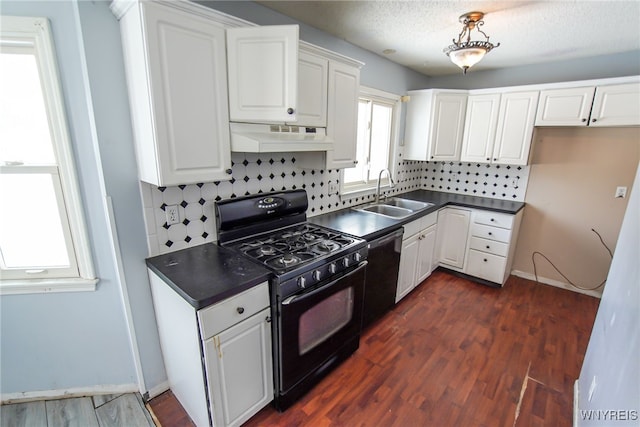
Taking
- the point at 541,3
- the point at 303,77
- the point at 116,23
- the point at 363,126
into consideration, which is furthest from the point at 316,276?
the point at 541,3

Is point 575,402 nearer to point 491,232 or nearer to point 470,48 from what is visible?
point 491,232

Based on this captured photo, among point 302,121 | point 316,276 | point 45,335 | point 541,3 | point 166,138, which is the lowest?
point 45,335

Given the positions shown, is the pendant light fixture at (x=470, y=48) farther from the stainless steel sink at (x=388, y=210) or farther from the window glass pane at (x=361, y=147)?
the stainless steel sink at (x=388, y=210)

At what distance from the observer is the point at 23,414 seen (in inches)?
66.2

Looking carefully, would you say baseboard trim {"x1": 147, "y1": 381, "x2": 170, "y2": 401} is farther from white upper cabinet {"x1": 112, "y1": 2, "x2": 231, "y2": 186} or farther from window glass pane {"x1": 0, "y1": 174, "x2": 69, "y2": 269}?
white upper cabinet {"x1": 112, "y1": 2, "x2": 231, "y2": 186}

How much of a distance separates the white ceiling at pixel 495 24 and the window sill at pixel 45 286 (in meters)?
2.10

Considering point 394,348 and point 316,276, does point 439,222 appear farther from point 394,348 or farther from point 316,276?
point 316,276

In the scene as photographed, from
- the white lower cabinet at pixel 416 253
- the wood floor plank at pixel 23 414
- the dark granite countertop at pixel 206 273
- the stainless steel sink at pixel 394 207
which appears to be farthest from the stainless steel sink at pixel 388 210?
the wood floor plank at pixel 23 414

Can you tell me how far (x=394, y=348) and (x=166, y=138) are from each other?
2.18 meters

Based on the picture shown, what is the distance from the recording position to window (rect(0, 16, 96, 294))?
139 cm

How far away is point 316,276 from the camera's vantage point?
167cm

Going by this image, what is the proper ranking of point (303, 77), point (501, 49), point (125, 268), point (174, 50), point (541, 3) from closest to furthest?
point (174, 50) < point (125, 268) < point (541, 3) < point (303, 77) < point (501, 49)

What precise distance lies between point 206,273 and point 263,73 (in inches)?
44.9

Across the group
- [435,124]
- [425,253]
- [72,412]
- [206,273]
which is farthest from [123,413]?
[435,124]
